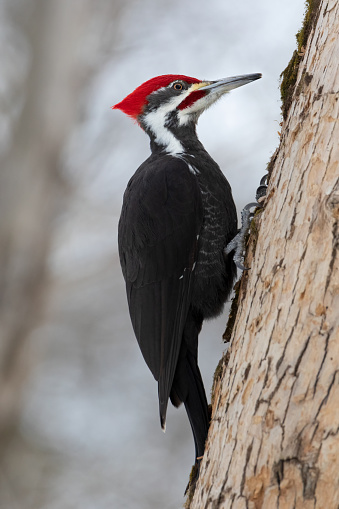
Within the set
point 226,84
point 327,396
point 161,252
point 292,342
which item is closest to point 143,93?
point 226,84

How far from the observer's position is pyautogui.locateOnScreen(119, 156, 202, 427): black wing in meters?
2.75

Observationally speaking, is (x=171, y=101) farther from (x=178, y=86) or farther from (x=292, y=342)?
(x=292, y=342)

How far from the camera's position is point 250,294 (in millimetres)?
2168

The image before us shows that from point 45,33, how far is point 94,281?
2.35m

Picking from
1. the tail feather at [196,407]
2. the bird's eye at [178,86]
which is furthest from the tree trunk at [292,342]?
the bird's eye at [178,86]

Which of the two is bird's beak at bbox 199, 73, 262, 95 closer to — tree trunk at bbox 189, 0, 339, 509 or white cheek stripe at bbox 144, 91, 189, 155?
white cheek stripe at bbox 144, 91, 189, 155

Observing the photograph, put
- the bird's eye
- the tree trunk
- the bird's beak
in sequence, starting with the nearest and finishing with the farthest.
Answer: the tree trunk
the bird's beak
the bird's eye

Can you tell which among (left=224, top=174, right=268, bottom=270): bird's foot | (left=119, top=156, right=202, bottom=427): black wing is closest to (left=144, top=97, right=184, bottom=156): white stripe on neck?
(left=119, top=156, right=202, bottom=427): black wing

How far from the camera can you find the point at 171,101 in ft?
11.5

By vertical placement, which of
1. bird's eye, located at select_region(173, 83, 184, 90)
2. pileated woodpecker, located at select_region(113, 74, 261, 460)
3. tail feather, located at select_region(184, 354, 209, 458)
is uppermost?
bird's eye, located at select_region(173, 83, 184, 90)

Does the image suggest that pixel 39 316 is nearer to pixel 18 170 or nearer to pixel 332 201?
pixel 18 170

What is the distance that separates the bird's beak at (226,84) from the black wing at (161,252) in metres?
0.58

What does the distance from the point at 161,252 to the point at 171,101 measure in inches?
41.2

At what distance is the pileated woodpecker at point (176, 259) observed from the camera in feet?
8.95
